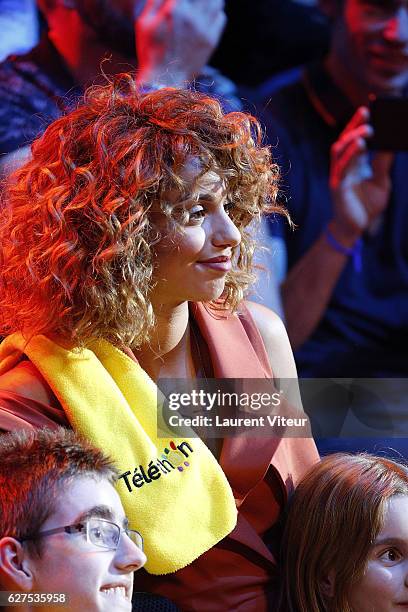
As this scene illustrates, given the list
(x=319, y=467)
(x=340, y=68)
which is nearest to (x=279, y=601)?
(x=319, y=467)

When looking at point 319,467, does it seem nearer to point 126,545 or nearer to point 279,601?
point 279,601

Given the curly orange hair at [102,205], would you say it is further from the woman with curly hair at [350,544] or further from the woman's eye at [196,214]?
the woman with curly hair at [350,544]

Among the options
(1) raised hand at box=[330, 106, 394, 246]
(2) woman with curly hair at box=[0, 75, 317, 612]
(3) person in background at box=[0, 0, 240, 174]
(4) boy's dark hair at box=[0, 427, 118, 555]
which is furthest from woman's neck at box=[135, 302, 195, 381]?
(1) raised hand at box=[330, 106, 394, 246]

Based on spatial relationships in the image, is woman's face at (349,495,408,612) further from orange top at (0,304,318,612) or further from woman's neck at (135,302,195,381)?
woman's neck at (135,302,195,381)

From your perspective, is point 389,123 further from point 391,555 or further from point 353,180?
point 391,555

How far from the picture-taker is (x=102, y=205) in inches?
56.1

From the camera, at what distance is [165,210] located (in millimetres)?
1451

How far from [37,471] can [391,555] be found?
54cm

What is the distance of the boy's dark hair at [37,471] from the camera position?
3.95 ft

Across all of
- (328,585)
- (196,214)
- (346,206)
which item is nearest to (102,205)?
(196,214)

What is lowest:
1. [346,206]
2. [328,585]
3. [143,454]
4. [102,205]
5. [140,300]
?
[346,206]

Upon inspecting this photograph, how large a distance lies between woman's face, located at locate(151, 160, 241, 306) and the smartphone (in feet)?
3.90

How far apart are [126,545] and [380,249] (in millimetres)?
1574

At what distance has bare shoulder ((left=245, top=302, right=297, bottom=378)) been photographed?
1720 millimetres
